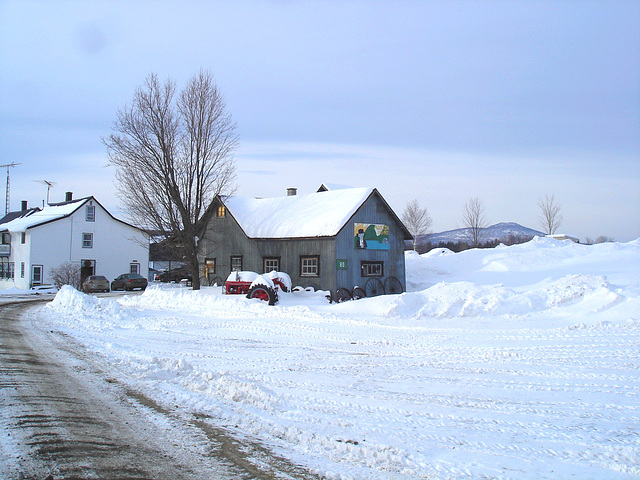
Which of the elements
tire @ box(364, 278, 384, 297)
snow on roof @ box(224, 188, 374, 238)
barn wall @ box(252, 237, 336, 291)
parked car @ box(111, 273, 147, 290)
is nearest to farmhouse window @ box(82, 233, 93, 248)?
parked car @ box(111, 273, 147, 290)

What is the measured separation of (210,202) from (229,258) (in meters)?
3.38

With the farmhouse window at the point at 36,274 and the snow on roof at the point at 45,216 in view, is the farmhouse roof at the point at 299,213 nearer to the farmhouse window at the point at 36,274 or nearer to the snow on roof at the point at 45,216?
the snow on roof at the point at 45,216

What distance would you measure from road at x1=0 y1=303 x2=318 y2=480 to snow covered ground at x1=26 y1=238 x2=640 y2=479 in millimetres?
358

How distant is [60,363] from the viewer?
10.8 m

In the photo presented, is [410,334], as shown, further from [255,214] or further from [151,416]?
[255,214]

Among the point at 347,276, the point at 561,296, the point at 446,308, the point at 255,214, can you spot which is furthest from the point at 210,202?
the point at 561,296

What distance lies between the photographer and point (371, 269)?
2761 cm

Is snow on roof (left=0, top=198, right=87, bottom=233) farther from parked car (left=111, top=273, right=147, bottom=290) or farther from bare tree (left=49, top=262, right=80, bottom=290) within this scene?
parked car (left=111, top=273, right=147, bottom=290)

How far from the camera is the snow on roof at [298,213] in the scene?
2655cm

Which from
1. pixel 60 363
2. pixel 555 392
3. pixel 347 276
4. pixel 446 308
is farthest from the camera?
pixel 347 276

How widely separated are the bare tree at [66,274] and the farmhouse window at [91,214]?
170 inches

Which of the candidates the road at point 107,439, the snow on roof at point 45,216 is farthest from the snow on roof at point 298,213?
the snow on roof at point 45,216

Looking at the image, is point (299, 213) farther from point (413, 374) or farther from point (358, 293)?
point (413, 374)

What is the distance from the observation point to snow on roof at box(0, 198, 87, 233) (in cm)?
4484
